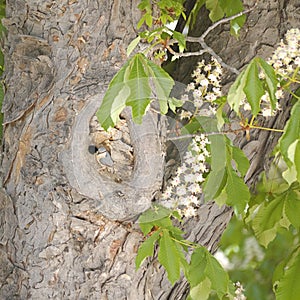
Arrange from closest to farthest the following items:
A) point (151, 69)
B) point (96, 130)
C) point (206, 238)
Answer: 1. point (151, 69)
2. point (96, 130)
3. point (206, 238)

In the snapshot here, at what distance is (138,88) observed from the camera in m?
1.08

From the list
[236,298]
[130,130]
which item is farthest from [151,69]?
[236,298]

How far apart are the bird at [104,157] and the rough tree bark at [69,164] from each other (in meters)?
0.01

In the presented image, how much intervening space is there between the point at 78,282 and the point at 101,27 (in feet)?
1.61

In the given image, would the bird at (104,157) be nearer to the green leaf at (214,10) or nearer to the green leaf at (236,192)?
the green leaf at (236,192)

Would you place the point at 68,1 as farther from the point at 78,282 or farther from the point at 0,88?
the point at 78,282

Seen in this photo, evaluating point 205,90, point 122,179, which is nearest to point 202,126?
point 205,90

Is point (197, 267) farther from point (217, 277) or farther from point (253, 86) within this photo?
point (253, 86)

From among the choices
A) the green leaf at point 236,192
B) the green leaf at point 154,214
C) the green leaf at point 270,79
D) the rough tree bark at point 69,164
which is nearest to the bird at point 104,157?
the rough tree bark at point 69,164

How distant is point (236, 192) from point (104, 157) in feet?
0.83

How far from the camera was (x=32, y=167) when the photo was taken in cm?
130

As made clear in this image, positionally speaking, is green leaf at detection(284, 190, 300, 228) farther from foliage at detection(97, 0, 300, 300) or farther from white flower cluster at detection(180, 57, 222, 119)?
white flower cluster at detection(180, 57, 222, 119)

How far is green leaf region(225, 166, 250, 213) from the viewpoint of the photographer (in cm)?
127

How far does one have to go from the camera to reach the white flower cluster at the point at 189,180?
1298 mm
